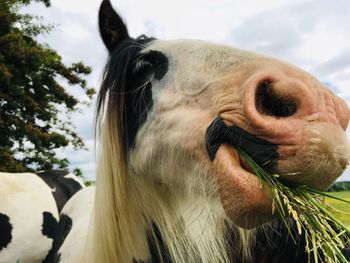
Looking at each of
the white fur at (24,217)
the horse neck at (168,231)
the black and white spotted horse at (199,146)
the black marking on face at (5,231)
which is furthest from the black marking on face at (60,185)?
the horse neck at (168,231)

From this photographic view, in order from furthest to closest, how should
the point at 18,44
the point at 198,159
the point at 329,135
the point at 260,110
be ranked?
the point at 18,44, the point at 198,159, the point at 260,110, the point at 329,135

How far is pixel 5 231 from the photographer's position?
178 inches

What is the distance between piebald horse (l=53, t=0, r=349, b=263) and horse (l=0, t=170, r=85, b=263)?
296 cm

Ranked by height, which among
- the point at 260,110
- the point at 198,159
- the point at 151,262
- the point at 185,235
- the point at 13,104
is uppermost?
the point at 13,104

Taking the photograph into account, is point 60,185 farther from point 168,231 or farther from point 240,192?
point 240,192

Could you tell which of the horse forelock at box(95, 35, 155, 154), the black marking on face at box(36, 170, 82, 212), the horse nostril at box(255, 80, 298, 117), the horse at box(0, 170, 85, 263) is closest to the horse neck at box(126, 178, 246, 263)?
the horse forelock at box(95, 35, 155, 154)

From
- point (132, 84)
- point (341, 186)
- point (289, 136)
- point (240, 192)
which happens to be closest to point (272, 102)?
point (289, 136)

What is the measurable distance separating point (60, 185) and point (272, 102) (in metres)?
4.75

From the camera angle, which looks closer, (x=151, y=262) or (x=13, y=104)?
(x=151, y=262)

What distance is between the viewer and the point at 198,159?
1.47 meters

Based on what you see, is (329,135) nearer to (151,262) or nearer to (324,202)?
(324,202)

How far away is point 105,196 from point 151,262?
1.31ft

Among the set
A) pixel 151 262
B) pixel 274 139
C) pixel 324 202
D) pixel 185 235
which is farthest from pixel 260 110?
pixel 151 262

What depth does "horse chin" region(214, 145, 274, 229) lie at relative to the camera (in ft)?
4.07
